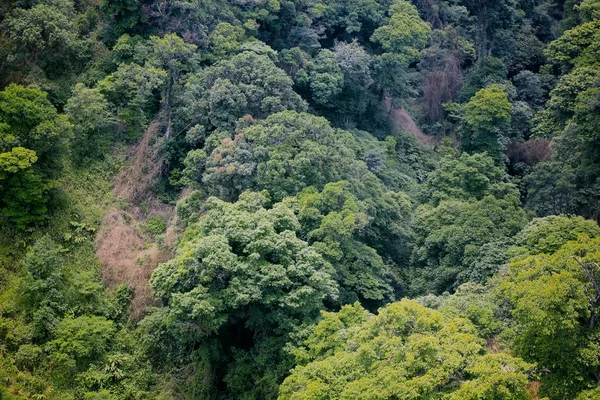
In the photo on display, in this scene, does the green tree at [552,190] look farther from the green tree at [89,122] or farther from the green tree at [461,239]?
the green tree at [89,122]

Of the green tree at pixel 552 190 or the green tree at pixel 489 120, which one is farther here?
the green tree at pixel 489 120

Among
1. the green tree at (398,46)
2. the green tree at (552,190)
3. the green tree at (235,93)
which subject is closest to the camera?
the green tree at (235,93)

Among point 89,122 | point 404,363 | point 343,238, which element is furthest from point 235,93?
point 404,363

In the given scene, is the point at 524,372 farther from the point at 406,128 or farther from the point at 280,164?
the point at 406,128

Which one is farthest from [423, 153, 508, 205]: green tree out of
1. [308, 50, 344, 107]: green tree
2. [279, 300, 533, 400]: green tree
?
[279, 300, 533, 400]: green tree

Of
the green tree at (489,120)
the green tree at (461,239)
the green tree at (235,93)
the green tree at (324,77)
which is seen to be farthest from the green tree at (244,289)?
the green tree at (489,120)

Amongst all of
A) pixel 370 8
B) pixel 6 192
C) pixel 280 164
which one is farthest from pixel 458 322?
pixel 370 8
